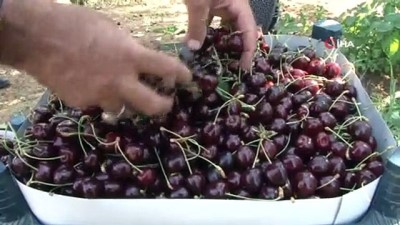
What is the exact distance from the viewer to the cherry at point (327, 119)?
1117 mm

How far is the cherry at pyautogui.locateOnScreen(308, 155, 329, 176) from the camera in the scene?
1032mm

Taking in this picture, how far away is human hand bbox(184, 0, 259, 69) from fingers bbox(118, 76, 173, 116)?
331 millimetres

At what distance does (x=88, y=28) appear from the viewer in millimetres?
895

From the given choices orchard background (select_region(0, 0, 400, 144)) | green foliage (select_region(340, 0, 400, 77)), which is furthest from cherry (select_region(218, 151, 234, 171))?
green foliage (select_region(340, 0, 400, 77))

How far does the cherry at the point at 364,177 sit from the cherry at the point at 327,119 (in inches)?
4.5

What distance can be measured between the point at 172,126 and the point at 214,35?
1.02 ft

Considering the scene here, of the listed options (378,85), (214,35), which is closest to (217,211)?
(214,35)

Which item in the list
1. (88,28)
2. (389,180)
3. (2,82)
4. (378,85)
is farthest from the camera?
(2,82)

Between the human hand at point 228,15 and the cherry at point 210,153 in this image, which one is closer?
the cherry at point 210,153

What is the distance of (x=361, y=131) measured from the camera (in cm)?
110

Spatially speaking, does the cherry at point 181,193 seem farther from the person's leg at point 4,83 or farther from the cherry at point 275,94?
the person's leg at point 4,83

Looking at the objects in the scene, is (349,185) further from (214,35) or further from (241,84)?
(214,35)

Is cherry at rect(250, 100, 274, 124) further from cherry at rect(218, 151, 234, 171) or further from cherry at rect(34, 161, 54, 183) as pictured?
cherry at rect(34, 161, 54, 183)

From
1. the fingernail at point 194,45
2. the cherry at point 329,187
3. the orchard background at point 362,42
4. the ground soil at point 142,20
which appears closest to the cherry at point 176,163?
the cherry at point 329,187
